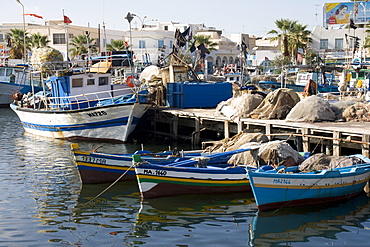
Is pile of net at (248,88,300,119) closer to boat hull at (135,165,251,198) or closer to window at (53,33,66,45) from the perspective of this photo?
boat hull at (135,165,251,198)

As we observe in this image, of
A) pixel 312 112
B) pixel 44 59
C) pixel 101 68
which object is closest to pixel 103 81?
pixel 101 68

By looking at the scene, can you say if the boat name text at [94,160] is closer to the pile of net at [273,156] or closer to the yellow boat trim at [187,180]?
the yellow boat trim at [187,180]

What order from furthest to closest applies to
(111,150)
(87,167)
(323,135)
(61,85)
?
(61,85) → (111,150) → (323,135) → (87,167)

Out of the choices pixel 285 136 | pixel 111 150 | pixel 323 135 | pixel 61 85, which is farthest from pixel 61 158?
pixel 323 135

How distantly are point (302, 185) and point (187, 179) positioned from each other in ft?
9.17

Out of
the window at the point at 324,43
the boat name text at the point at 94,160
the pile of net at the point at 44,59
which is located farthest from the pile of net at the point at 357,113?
the window at the point at 324,43

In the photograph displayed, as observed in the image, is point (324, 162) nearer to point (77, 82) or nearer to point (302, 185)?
→ point (302, 185)

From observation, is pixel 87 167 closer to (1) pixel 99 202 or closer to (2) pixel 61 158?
(1) pixel 99 202

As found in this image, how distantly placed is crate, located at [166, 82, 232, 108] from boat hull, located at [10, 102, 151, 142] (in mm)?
2327

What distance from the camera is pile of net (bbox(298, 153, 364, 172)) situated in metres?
12.9

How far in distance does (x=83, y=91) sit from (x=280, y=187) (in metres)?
14.3

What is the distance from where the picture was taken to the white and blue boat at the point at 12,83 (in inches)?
1722

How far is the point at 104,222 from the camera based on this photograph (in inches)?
457

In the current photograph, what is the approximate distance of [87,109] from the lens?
22.4m
